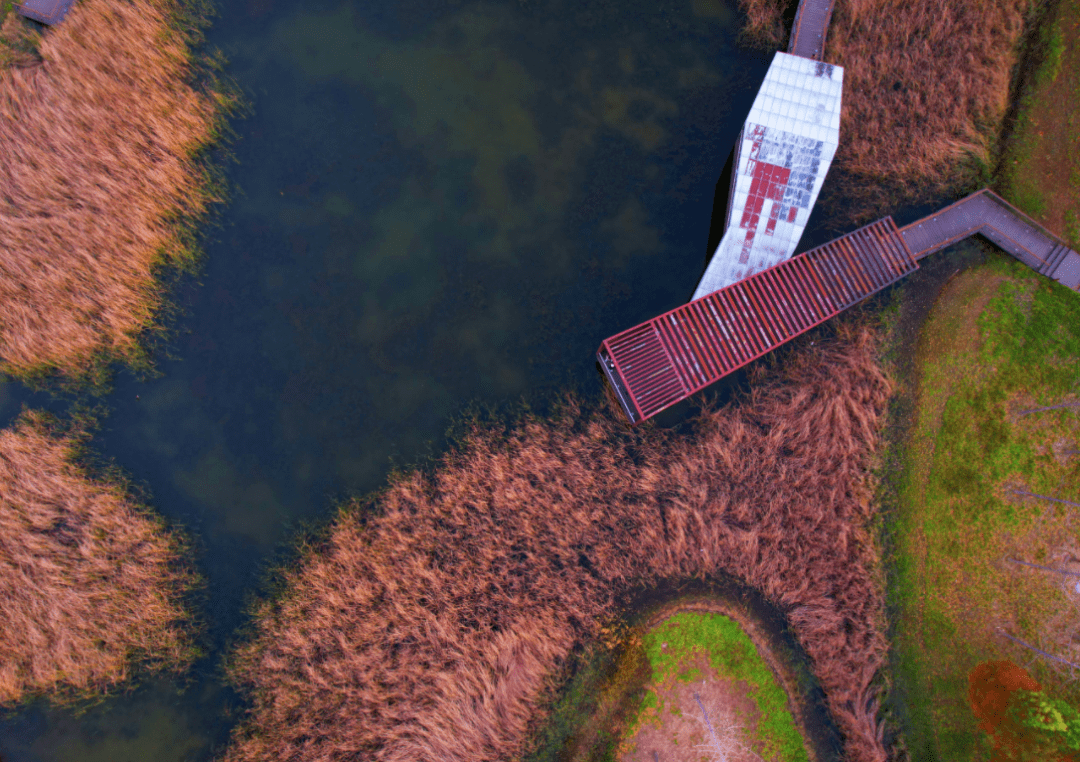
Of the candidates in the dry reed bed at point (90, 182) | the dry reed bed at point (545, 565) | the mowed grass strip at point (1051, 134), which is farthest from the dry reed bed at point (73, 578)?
the mowed grass strip at point (1051, 134)

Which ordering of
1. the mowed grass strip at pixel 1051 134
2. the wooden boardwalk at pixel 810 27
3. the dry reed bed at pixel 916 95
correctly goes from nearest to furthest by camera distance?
the wooden boardwalk at pixel 810 27, the dry reed bed at pixel 916 95, the mowed grass strip at pixel 1051 134

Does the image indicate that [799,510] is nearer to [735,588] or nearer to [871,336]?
[735,588]

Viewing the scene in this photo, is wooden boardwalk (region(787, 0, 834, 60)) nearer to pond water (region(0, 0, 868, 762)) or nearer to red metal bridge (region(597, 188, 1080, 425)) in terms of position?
pond water (region(0, 0, 868, 762))

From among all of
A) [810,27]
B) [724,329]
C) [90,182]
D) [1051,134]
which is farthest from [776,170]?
[90,182]

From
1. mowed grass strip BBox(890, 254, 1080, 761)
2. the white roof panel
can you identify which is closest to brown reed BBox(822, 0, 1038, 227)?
the white roof panel

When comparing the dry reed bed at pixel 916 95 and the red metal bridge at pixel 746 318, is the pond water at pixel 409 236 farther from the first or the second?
the dry reed bed at pixel 916 95
